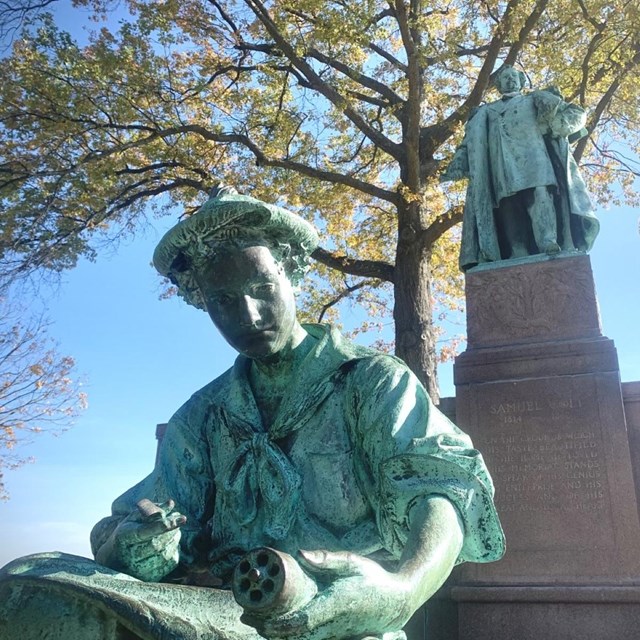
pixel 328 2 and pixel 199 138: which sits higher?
pixel 328 2

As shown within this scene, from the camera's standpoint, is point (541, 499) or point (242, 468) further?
point (541, 499)

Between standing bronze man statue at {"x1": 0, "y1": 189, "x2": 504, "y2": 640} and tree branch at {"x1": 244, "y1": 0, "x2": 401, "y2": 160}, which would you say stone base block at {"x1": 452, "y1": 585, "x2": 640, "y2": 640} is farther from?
tree branch at {"x1": 244, "y1": 0, "x2": 401, "y2": 160}

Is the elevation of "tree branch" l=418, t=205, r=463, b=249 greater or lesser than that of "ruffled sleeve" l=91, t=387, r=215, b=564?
greater

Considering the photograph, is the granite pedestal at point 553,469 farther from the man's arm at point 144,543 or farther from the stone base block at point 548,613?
the man's arm at point 144,543

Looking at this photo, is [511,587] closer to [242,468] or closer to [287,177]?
[242,468]

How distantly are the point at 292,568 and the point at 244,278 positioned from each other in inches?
30.9

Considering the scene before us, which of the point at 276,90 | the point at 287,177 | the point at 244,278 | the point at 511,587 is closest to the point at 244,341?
the point at 244,278

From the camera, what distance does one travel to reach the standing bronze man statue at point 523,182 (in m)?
A: 7.41

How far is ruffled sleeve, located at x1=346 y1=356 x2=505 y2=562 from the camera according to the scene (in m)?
1.36

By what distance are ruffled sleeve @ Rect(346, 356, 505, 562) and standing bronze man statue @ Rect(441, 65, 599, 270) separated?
6.06m

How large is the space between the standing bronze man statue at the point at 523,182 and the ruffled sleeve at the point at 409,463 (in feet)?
19.9

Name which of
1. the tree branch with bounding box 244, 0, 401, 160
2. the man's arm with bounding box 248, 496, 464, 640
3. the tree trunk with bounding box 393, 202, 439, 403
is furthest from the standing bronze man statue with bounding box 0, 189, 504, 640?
the tree branch with bounding box 244, 0, 401, 160

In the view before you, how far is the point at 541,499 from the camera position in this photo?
18.2 ft

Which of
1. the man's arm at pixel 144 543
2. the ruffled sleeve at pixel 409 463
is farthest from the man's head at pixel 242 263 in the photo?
the man's arm at pixel 144 543
